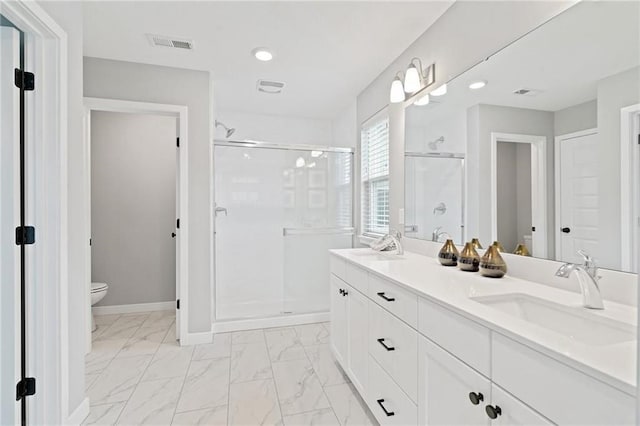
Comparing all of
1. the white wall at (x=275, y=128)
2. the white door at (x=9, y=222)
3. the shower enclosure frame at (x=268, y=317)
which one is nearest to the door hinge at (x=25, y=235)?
the white door at (x=9, y=222)

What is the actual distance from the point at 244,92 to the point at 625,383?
3549 mm

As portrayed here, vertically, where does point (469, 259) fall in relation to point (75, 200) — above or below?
below

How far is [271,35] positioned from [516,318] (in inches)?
90.2

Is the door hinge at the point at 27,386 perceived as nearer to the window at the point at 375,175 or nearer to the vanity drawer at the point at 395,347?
the vanity drawer at the point at 395,347

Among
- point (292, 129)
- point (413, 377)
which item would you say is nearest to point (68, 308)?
point (413, 377)

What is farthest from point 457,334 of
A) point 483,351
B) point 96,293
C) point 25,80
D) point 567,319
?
point 96,293

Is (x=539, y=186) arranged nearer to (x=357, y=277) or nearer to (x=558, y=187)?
(x=558, y=187)

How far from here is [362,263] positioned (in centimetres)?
191

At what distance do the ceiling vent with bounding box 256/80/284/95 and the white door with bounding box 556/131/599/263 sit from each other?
100 inches

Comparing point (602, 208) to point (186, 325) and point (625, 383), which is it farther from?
point (186, 325)

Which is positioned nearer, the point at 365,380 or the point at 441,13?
the point at 365,380

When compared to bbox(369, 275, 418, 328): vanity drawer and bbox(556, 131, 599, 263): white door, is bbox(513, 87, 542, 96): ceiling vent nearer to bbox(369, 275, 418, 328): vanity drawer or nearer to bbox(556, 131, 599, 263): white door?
bbox(556, 131, 599, 263): white door

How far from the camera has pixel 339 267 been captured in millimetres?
2318

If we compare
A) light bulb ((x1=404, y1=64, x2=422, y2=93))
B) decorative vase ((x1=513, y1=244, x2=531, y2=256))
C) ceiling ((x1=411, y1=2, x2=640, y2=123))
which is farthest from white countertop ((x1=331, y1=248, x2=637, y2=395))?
light bulb ((x1=404, y1=64, x2=422, y2=93))
